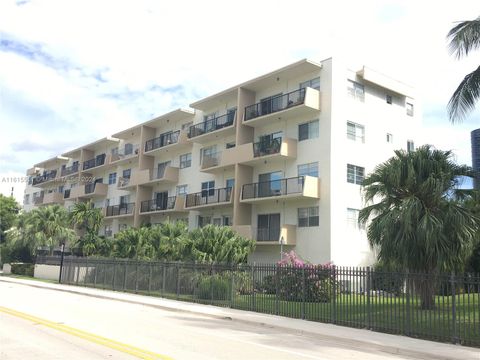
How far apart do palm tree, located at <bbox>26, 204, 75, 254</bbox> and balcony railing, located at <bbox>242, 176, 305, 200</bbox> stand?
68.3 ft

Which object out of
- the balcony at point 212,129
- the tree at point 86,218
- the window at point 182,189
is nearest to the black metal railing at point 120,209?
the tree at point 86,218

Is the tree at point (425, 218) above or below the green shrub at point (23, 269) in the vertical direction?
above

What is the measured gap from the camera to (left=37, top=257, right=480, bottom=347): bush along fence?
44.7ft

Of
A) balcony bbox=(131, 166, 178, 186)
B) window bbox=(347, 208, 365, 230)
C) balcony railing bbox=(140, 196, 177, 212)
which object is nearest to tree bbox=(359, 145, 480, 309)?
window bbox=(347, 208, 365, 230)

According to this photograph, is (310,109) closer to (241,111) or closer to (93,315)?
(241,111)

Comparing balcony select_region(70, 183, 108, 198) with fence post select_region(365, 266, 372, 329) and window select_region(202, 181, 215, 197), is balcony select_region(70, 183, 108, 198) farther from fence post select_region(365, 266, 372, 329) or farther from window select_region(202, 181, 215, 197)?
fence post select_region(365, 266, 372, 329)

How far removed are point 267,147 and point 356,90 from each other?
7188mm

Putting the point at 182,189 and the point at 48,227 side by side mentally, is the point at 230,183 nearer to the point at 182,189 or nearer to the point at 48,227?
the point at 182,189

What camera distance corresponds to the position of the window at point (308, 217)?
3260cm

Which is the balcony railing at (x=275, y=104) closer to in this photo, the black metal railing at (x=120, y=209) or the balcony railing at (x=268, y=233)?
the balcony railing at (x=268, y=233)

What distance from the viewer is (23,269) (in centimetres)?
4912

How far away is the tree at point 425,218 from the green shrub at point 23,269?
123 ft

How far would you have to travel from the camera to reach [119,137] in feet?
183

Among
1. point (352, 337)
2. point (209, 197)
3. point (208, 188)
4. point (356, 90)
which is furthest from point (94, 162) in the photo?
point (352, 337)
